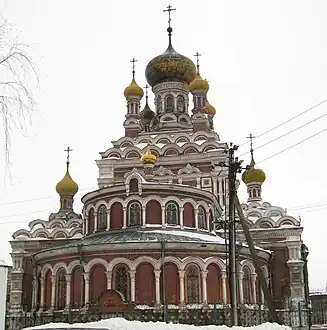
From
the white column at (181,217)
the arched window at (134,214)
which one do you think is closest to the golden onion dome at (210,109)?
the white column at (181,217)

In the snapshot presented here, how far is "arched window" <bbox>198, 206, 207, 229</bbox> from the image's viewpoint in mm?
31078

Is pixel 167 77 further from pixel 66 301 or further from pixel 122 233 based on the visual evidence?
pixel 66 301

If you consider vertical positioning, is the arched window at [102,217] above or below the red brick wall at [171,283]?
above

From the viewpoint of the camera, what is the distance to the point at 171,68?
43188 mm

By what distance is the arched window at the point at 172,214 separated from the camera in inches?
1185

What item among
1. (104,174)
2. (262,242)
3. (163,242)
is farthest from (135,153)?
(163,242)

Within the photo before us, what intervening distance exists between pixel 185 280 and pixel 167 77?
65.8 ft

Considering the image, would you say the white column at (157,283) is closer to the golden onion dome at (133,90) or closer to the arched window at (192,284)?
the arched window at (192,284)

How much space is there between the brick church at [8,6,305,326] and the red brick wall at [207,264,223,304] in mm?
47

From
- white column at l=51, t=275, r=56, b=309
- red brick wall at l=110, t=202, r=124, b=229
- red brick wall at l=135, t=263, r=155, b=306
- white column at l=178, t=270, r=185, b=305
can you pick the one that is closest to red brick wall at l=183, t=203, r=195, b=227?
red brick wall at l=110, t=202, r=124, b=229

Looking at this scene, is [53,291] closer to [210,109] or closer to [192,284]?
[192,284]

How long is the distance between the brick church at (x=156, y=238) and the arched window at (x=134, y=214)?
5 centimetres

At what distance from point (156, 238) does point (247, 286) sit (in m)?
5.49

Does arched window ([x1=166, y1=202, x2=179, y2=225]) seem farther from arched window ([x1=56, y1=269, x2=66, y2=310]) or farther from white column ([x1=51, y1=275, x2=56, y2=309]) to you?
white column ([x1=51, y1=275, x2=56, y2=309])
